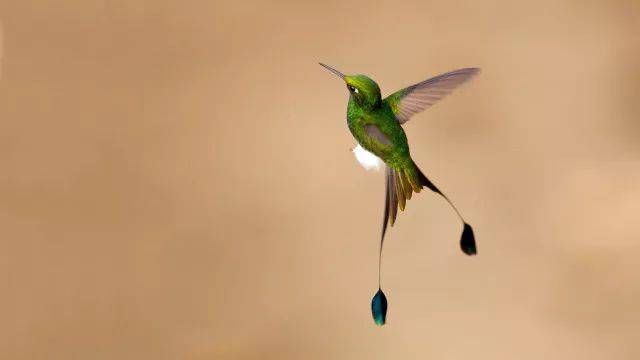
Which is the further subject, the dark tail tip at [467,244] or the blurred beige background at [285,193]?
the blurred beige background at [285,193]

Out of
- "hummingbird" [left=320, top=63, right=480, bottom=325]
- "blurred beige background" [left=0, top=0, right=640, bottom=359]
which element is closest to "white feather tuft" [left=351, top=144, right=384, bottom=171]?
"hummingbird" [left=320, top=63, right=480, bottom=325]

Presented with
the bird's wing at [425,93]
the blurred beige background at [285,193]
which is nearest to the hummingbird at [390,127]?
the bird's wing at [425,93]

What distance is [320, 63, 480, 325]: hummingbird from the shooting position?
36cm

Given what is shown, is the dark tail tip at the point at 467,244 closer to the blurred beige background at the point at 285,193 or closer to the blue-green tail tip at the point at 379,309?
the blue-green tail tip at the point at 379,309

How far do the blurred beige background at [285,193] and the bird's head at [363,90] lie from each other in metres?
0.65

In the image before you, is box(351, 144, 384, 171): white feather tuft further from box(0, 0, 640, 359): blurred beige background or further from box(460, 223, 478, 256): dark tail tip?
box(0, 0, 640, 359): blurred beige background

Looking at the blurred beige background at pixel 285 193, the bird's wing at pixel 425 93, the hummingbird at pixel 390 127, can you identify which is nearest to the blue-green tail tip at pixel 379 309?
the hummingbird at pixel 390 127

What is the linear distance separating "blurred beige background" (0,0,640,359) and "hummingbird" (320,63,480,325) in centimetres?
61

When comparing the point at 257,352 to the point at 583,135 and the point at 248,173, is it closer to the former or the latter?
the point at 248,173

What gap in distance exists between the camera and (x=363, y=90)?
370mm

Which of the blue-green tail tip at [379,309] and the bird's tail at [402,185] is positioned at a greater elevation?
the bird's tail at [402,185]

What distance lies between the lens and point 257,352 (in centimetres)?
102

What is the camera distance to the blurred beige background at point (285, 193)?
0.98 m

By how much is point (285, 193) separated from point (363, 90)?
678 mm
